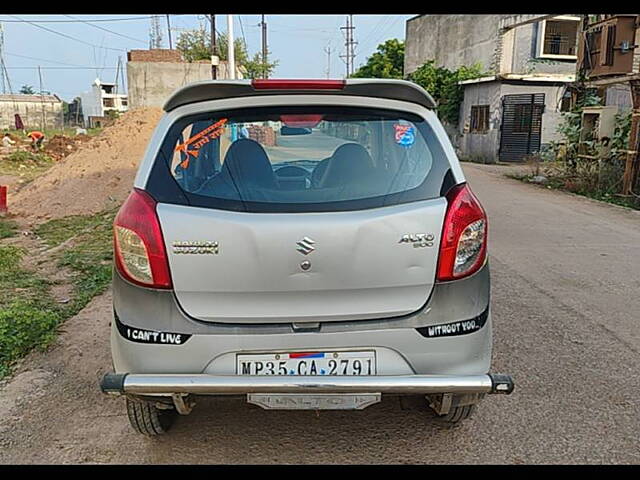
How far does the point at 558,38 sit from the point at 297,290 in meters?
29.6

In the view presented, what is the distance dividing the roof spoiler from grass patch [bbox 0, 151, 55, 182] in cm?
1939

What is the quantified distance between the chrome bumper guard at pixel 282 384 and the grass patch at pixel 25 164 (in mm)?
19710

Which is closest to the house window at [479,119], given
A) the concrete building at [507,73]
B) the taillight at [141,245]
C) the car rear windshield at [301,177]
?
the concrete building at [507,73]

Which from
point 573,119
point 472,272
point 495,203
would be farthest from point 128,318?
point 573,119

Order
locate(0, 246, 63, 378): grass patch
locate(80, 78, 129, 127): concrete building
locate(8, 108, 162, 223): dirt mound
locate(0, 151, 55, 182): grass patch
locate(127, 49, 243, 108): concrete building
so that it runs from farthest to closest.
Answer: locate(80, 78, 129, 127): concrete building, locate(127, 49, 243, 108): concrete building, locate(0, 151, 55, 182): grass patch, locate(8, 108, 162, 223): dirt mound, locate(0, 246, 63, 378): grass patch

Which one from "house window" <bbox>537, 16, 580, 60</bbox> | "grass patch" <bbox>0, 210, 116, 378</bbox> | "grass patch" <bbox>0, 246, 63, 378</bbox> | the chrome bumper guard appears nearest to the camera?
the chrome bumper guard

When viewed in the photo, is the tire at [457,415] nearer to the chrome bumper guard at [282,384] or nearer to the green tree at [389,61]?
the chrome bumper guard at [282,384]

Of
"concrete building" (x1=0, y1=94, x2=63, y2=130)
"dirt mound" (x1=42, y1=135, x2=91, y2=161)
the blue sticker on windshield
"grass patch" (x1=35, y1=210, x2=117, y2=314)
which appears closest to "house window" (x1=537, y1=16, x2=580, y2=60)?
"dirt mound" (x1=42, y1=135, x2=91, y2=161)

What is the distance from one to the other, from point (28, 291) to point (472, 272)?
15.6ft

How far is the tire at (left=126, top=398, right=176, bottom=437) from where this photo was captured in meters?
2.83

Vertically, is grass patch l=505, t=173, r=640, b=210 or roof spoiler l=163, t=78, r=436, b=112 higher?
roof spoiler l=163, t=78, r=436, b=112

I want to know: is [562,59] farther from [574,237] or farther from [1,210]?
[1,210]

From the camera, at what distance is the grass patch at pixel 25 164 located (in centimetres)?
2084

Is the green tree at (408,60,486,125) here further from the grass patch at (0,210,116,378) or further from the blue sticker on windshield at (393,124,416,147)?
the blue sticker on windshield at (393,124,416,147)
